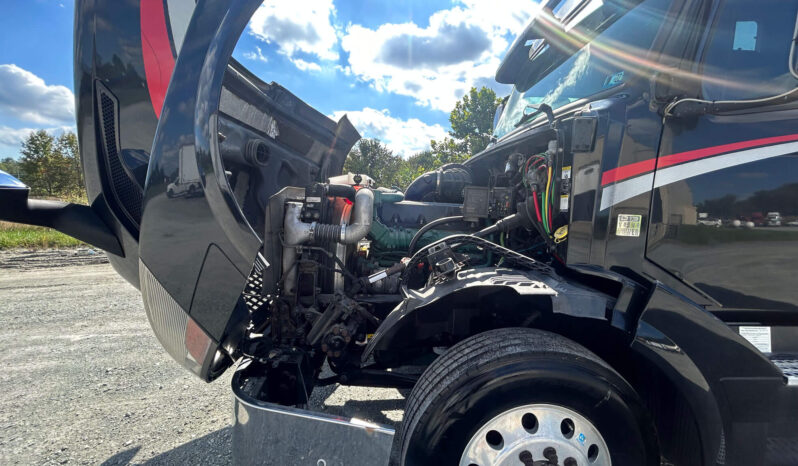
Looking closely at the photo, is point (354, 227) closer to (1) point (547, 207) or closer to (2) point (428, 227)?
(2) point (428, 227)

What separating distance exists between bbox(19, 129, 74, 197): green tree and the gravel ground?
30.2 metres

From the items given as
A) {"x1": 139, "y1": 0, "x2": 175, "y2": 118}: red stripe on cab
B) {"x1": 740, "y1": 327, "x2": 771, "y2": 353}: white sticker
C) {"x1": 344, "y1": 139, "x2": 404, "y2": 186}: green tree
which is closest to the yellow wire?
{"x1": 740, "y1": 327, "x2": 771, "y2": 353}: white sticker

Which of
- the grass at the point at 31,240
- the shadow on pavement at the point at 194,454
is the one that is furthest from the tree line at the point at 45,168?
the shadow on pavement at the point at 194,454

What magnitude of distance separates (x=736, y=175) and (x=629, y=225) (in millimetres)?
516

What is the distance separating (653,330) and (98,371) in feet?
14.6

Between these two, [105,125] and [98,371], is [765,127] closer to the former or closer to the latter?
[105,125]

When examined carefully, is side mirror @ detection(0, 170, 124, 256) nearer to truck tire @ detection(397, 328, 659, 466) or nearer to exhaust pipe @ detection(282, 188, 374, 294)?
exhaust pipe @ detection(282, 188, 374, 294)

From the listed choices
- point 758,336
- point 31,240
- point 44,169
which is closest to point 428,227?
point 758,336

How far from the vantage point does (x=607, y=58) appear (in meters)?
2.06

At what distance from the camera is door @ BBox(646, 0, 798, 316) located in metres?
1.63

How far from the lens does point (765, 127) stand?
1.63m

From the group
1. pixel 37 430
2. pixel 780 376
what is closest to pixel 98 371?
pixel 37 430

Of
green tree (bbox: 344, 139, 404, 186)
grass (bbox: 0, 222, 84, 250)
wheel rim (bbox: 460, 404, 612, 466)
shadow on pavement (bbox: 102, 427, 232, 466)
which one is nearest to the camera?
wheel rim (bbox: 460, 404, 612, 466)

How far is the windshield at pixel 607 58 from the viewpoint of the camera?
72.0 inches
